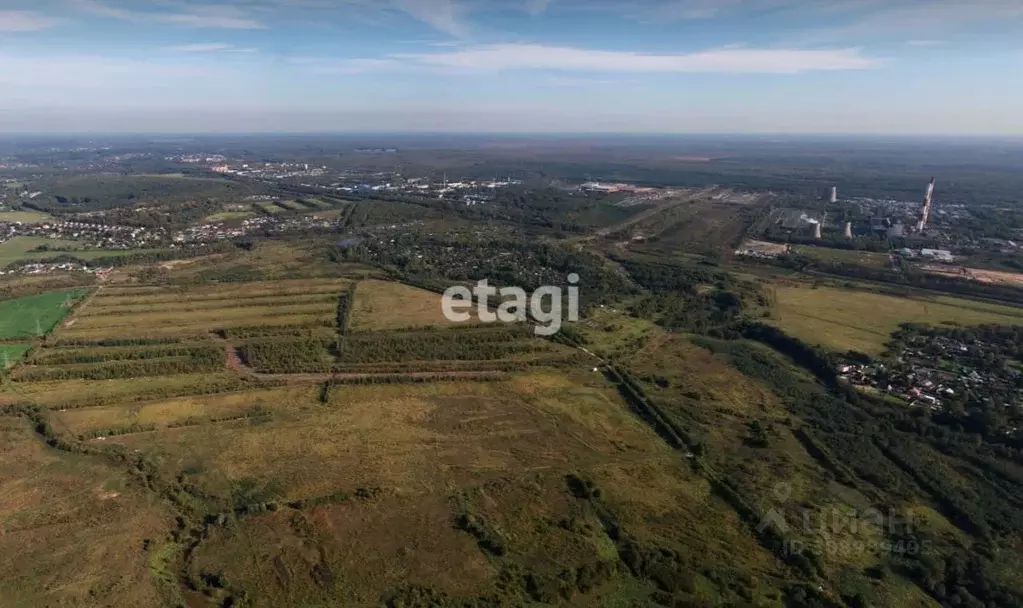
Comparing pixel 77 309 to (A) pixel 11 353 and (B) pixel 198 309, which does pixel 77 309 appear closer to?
(B) pixel 198 309

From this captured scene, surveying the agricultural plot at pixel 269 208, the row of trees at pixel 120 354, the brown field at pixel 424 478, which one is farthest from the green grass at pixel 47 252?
the brown field at pixel 424 478

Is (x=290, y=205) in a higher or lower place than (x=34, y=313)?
higher

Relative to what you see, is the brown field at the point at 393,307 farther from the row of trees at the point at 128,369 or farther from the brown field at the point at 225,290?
the row of trees at the point at 128,369

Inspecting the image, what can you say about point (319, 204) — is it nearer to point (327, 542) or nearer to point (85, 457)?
point (85, 457)

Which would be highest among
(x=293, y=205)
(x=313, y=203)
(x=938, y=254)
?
(x=313, y=203)

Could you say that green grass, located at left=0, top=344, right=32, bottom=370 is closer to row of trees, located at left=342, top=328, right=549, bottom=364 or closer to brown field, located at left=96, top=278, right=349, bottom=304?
brown field, located at left=96, top=278, right=349, bottom=304

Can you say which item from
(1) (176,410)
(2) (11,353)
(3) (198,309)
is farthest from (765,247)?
(2) (11,353)
